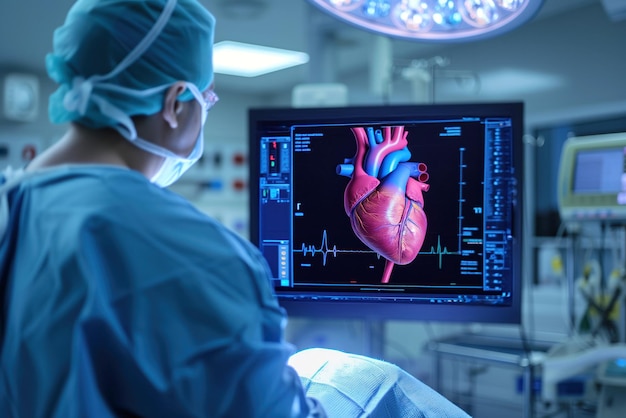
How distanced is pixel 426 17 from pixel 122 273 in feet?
2.87

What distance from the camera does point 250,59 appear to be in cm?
520

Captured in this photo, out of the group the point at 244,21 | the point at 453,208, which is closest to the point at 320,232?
the point at 453,208

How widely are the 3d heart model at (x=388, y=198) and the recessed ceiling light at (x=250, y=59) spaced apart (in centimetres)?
357

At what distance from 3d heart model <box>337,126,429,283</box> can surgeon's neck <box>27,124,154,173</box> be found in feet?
1.57

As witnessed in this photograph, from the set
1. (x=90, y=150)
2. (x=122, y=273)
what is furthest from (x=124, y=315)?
(x=90, y=150)

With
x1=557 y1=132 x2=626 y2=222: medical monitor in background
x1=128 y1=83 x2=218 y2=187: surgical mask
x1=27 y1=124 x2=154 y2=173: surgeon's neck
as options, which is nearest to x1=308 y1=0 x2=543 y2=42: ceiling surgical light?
x1=128 y1=83 x2=218 y2=187: surgical mask

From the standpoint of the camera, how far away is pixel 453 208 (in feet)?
4.07

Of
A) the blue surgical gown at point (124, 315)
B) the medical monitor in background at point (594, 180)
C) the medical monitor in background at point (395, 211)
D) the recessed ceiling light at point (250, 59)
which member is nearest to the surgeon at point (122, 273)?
the blue surgical gown at point (124, 315)

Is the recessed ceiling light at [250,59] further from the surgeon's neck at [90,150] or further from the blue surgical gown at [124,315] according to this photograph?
the blue surgical gown at [124,315]

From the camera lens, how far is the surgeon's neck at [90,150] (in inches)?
34.9

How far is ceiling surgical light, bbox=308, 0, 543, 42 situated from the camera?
126cm

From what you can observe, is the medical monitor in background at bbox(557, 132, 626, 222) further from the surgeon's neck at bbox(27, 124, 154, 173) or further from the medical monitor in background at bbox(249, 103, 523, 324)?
the surgeon's neck at bbox(27, 124, 154, 173)

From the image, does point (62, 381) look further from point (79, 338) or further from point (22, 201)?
point (22, 201)

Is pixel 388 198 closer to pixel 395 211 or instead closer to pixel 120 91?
pixel 395 211
